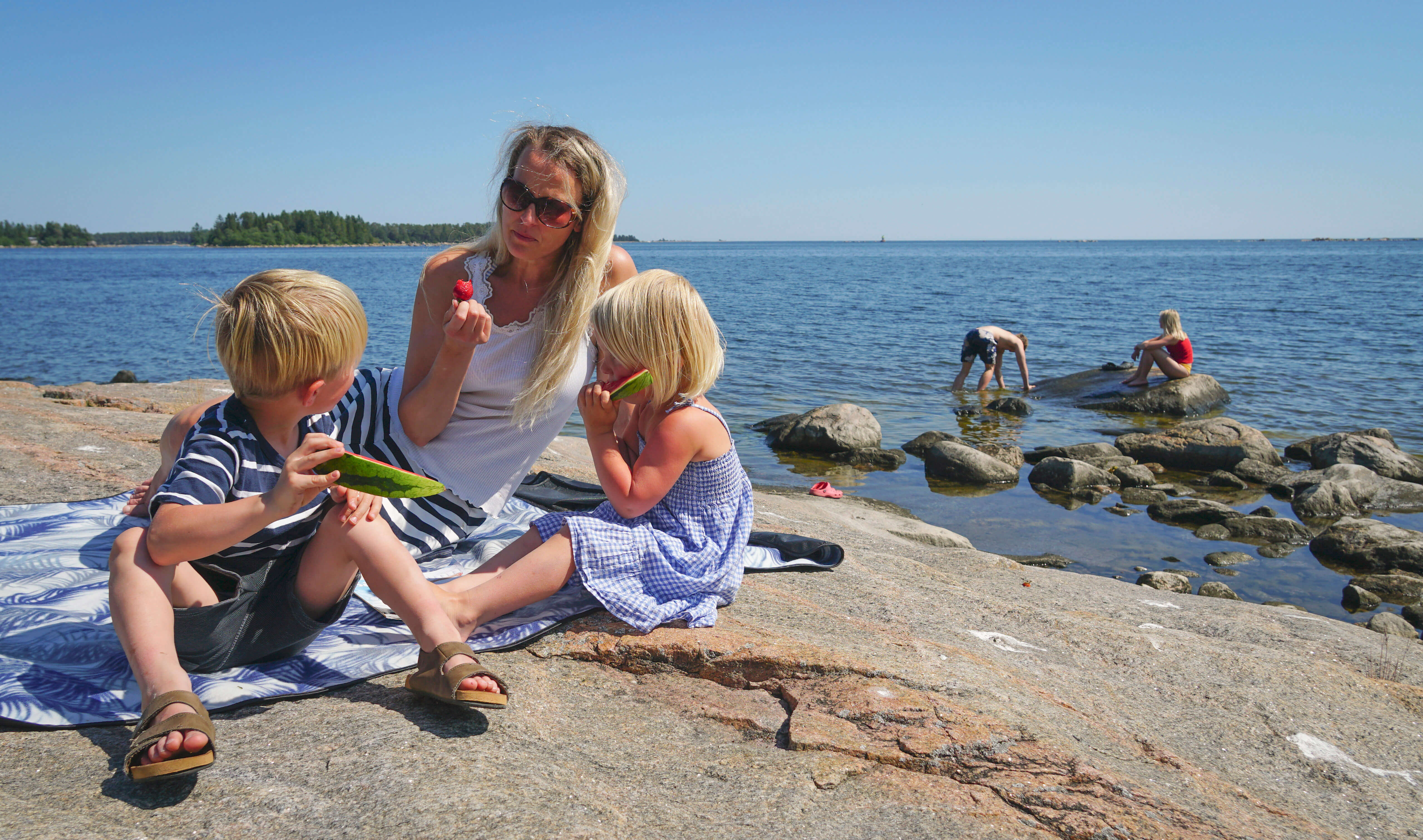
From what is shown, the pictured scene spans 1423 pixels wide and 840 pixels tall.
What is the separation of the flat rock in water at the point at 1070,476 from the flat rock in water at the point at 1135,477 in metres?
0.08

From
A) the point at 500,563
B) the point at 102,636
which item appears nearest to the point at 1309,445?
the point at 500,563

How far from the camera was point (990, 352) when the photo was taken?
51.4 ft

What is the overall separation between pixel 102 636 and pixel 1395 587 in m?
8.06

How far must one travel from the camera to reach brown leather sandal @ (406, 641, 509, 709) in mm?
2357

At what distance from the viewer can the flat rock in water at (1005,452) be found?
1012 cm

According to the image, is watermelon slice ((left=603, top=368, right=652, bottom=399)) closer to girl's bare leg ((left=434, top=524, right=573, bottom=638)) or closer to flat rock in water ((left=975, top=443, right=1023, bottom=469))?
girl's bare leg ((left=434, top=524, right=573, bottom=638))

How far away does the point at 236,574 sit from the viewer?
2.56 metres

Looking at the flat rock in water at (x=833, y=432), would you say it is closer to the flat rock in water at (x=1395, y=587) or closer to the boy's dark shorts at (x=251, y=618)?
the flat rock in water at (x=1395, y=587)

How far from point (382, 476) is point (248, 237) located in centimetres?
13238

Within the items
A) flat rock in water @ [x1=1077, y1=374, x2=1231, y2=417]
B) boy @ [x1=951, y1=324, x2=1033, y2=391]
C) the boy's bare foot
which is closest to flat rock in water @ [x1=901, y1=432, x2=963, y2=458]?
flat rock in water @ [x1=1077, y1=374, x2=1231, y2=417]

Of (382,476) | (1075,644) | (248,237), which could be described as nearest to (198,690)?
(382,476)

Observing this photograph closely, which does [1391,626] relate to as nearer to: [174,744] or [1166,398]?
[174,744]

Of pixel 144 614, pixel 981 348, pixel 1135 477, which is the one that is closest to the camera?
pixel 144 614

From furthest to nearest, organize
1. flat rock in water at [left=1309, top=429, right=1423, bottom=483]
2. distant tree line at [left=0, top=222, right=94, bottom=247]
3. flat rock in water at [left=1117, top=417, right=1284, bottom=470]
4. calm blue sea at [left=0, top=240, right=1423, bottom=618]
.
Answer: distant tree line at [left=0, top=222, right=94, bottom=247], flat rock in water at [left=1117, top=417, right=1284, bottom=470], flat rock in water at [left=1309, top=429, right=1423, bottom=483], calm blue sea at [left=0, top=240, right=1423, bottom=618]
